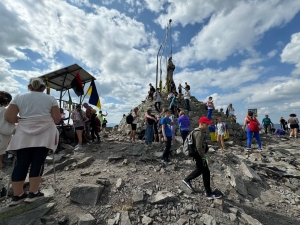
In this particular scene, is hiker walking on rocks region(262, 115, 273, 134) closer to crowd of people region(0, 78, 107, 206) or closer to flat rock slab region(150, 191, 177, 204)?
flat rock slab region(150, 191, 177, 204)

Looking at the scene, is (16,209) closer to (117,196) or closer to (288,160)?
(117,196)

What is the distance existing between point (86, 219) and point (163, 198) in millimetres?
1890

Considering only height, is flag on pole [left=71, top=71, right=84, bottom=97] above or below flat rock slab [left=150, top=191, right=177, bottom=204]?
above

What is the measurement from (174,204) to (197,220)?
657 mm

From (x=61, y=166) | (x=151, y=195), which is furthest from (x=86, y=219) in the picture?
(x=61, y=166)

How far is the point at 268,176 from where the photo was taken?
7.78m

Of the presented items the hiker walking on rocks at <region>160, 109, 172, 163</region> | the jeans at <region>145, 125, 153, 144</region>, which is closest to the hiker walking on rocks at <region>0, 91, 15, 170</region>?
the hiker walking on rocks at <region>160, 109, 172, 163</region>

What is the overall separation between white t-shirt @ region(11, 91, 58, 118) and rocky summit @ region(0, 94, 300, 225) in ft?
6.30

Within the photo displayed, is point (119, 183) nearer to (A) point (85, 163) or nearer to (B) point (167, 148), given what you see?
(A) point (85, 163)

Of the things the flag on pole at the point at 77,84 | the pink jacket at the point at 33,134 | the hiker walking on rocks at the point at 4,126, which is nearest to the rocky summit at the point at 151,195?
the pink jacket at the point at 33,134

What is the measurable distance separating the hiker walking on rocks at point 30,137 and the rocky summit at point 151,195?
0.51 m

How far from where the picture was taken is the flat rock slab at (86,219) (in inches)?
139

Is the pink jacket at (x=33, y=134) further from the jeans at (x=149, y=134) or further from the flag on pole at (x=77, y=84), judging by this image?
the flag on pole at (x=77, y=84)

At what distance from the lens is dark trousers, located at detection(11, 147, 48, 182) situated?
3.43m
